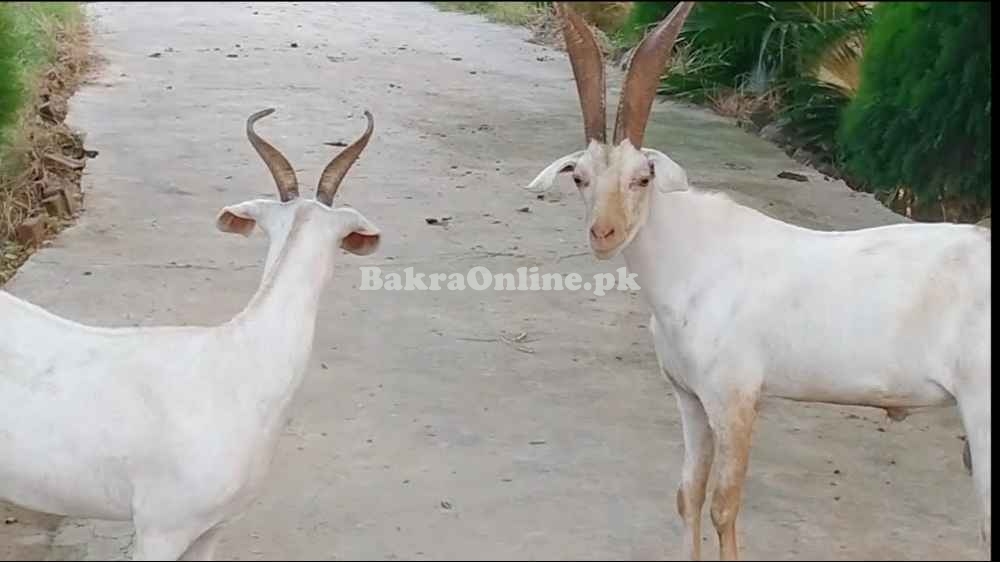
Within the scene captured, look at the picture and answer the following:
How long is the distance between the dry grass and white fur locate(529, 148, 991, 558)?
11.5ft

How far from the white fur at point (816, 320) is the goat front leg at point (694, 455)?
11 mm

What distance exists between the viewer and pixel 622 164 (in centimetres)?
353

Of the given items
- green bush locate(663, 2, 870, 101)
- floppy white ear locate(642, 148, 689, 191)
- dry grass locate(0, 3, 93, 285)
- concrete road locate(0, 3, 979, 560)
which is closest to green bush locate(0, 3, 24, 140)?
dry grass locate(0, 3, 93, 285)

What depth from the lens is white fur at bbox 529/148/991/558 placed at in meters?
3.43

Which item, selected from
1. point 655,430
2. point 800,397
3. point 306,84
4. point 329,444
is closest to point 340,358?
point 329,444

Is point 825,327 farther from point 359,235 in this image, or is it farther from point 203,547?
point 203,547

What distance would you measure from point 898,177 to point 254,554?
3419mm

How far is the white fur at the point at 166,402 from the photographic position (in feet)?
10.4

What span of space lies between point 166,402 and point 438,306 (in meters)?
2.68

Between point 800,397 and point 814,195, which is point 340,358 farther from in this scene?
point 814,195

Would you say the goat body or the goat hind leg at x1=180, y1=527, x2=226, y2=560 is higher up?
the goat body

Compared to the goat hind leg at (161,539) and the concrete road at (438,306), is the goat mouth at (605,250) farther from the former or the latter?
the goat hind leg at (161,539)

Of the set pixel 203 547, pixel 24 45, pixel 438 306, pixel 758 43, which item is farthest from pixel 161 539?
pixel 24 45

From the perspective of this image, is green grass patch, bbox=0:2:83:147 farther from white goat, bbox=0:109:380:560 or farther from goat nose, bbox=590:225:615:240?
goat nose, bbox=590:225:615:240
